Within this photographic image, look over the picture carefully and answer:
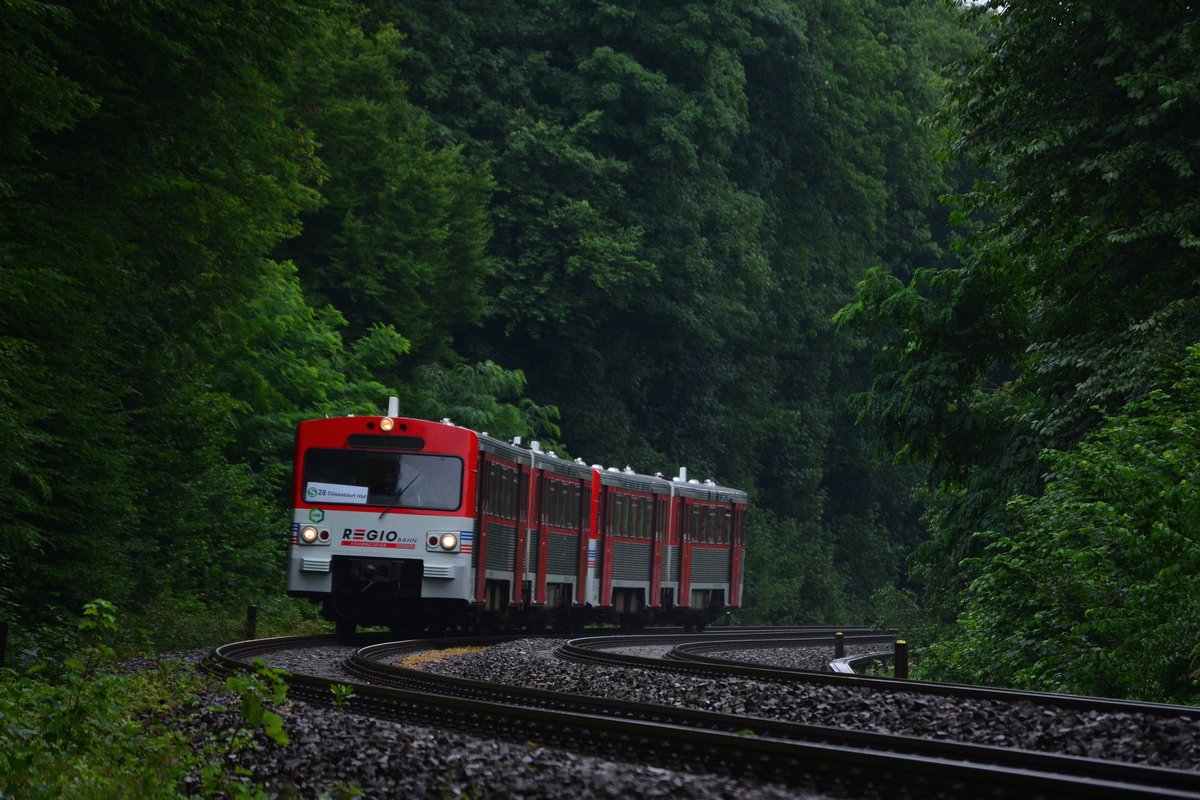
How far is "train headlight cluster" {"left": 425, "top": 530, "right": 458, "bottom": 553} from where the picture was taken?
909 inches

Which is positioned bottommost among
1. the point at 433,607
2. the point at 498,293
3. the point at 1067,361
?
the point at 433,607

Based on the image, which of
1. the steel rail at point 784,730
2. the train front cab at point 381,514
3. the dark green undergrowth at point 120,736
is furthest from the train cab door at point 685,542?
the dark green undergrowth at point 120,736

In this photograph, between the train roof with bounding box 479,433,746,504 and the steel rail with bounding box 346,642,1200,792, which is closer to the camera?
the steel rail with bounding box 346,642,1200,792

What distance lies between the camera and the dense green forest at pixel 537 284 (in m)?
16.7

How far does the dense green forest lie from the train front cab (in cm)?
207

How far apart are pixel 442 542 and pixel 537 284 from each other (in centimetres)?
2316

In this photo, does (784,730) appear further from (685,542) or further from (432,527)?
(685,542)

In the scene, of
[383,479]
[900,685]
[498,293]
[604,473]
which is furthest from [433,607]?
[498,293]

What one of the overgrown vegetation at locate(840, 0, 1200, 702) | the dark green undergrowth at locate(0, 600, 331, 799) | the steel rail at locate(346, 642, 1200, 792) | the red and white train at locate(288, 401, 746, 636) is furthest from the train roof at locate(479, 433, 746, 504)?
the dark green undergrowth at locate(0, 600, 331, 799)

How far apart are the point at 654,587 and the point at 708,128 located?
58.8ft

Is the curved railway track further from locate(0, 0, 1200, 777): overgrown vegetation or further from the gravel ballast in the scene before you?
locate(0, 0, 1200, 777): overgrown vegetation

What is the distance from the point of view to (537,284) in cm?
4575

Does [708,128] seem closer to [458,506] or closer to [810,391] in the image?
[810,391]

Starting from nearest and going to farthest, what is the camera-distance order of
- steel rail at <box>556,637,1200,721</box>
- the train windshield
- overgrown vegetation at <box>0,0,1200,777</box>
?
1. steel rail at <box>556,637,1200,721</box>
2. overgrown vegetation at <box>0,0,1200,777</box>
3. the train windshield
